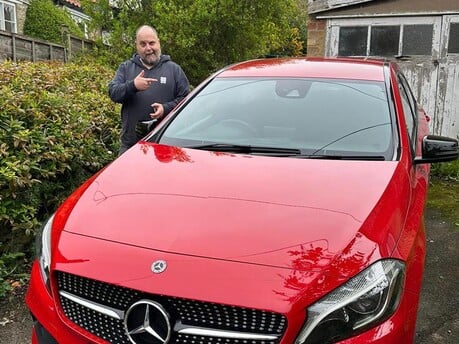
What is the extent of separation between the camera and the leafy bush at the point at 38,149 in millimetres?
3666

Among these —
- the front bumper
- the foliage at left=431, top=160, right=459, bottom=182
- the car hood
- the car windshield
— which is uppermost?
the car windshield

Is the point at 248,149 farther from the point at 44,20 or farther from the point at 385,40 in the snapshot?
the point at 44,20

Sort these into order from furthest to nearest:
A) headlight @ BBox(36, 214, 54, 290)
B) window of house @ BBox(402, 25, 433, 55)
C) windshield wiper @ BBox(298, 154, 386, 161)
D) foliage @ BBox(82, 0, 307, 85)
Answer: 1. foliage @ BBox(82, 0, 307, 85)
2. window of house @ BBox(402, 25, 433, 55)
3. windshield wiper @ BBox(298, 154, 386, 161)
4. headlight @ BBox(36, 214, 54, 290)

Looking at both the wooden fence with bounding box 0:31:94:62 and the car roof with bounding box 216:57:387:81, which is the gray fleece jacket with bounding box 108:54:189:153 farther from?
the wooden fence with bounding box 0:31:94:62

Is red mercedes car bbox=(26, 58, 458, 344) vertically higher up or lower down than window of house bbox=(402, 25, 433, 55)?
lower down

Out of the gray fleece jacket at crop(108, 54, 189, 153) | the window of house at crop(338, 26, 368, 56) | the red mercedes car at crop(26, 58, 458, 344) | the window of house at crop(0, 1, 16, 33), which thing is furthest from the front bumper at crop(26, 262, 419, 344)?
the window of house at crop(0, 1, 16, 33)

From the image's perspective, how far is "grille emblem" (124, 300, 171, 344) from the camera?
1.84 metres

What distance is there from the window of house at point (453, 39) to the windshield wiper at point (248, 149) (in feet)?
18.3

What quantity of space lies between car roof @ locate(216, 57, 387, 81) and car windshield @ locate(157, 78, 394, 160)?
0.08 m

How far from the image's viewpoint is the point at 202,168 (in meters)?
2.71

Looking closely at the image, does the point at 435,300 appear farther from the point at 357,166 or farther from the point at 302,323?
the point at 302,323

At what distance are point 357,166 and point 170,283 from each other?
Result: 1280 mm

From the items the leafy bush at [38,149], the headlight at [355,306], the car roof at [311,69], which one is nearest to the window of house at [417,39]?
the car roof at [311,69]

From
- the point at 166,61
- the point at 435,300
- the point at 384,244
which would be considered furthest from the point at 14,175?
the point at 435,300
